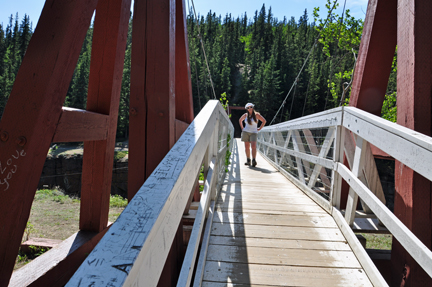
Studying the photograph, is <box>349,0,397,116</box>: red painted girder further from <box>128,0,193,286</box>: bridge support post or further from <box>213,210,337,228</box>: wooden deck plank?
<box>128,0,193,286</box>: bridge support post

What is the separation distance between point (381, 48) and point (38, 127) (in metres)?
2.85

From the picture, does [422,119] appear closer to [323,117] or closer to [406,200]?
[406,200]

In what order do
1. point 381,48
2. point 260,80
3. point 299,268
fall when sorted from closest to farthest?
point 299,268, point 381,48, point 260,80

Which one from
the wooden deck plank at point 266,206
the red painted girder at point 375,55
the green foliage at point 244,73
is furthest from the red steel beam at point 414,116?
the green foliage at point 244,73

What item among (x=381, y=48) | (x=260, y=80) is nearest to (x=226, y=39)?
(x=260, y=80)

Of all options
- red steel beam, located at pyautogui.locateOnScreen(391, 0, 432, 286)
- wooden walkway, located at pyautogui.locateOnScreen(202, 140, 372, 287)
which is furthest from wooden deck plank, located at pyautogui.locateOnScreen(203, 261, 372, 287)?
red steel beam, located at pyautogui.locateOnScreen(391, 0, 432, 286)

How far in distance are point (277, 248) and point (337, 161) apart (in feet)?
3.08

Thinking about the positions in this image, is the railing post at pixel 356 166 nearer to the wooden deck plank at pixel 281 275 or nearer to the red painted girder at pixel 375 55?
the wooden deck plank at pixel 281 275

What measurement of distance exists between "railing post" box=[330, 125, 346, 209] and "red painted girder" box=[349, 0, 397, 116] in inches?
24.0

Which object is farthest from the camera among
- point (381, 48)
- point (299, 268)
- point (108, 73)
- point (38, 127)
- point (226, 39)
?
point (226, 39)

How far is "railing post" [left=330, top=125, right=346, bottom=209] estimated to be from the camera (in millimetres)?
2405

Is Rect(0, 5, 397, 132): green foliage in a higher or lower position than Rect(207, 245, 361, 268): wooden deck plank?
higher

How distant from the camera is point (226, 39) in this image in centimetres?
7819

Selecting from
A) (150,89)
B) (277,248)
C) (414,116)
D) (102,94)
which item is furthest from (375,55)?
(102,94)
